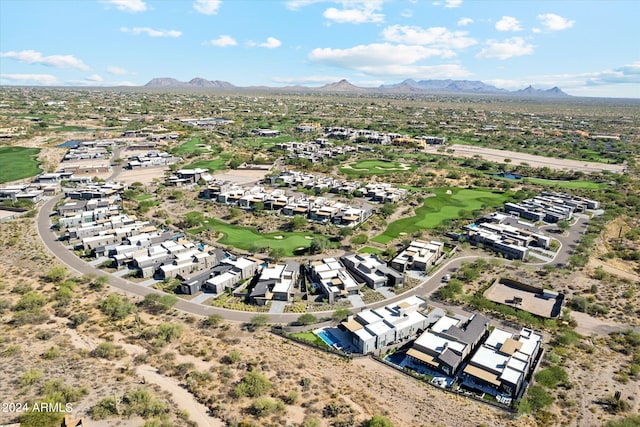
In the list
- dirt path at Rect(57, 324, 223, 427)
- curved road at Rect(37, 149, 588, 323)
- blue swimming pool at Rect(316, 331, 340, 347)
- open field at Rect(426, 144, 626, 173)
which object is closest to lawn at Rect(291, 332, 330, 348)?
blue swimming pool at Rect(316, 331, 340, 347)

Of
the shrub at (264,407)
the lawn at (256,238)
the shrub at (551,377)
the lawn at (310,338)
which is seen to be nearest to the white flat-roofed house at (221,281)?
the lawn at (256,238)

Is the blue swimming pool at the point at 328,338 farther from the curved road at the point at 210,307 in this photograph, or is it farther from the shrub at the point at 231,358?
the shrub at the point at 231,358

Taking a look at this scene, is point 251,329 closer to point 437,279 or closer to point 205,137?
point 437,279

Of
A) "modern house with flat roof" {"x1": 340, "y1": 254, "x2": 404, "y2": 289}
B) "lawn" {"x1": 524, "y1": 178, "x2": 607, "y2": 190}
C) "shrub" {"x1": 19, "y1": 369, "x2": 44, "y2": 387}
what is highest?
"lawn" {"x1": 524, "y1": 178, "x2": 607, "y2": 190}

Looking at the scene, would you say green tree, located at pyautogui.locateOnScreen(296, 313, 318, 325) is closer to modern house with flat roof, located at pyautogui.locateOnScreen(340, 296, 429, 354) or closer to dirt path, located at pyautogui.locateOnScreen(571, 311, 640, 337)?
modern house with flat roof, located at pyautogui.locateOnScreen(340, 296, 429, 354)

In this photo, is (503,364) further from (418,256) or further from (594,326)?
(418,256)

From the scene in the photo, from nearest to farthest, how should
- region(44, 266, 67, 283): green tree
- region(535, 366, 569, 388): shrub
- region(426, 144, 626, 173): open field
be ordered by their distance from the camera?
region(535, 366, 569, 388): shrub, region(44, 266, 67, 283): green tree, region(426, 144, 626, 173): open field

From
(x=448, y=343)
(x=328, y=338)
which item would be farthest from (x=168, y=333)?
(x=448, y=343)

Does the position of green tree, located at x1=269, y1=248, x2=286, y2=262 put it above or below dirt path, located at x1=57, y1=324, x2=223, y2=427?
above
